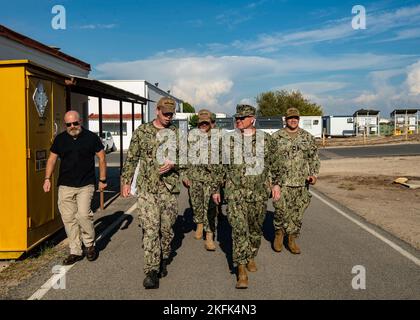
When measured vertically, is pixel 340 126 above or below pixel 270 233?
above

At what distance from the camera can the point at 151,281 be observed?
4469mm

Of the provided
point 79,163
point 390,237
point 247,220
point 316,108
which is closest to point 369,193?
point 390,237

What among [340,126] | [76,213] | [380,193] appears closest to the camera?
[76,213]

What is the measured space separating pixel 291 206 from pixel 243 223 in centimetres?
142

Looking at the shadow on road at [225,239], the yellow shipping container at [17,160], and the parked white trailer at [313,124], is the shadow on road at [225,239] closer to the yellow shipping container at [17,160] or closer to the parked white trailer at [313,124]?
the yellow shipping container at [17,160]

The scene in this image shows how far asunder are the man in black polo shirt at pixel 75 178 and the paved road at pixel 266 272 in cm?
37

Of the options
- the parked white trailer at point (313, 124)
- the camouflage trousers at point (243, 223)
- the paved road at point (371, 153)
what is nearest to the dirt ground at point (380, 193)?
the camouflage trousers at point (243, 223)

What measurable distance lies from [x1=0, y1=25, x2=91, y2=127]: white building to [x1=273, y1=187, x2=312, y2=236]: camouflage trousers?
8.06 metres

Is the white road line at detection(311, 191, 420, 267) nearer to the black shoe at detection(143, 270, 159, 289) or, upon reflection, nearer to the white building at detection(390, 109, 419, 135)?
the black shoe at detection(143, 270, 159, 289)

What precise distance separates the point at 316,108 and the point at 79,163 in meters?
80.4

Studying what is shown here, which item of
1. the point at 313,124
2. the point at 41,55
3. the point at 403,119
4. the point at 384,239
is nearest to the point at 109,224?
the point at 384,239

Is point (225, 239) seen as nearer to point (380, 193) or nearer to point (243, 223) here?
point (243, 223)

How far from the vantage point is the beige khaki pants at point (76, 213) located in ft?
18.0
